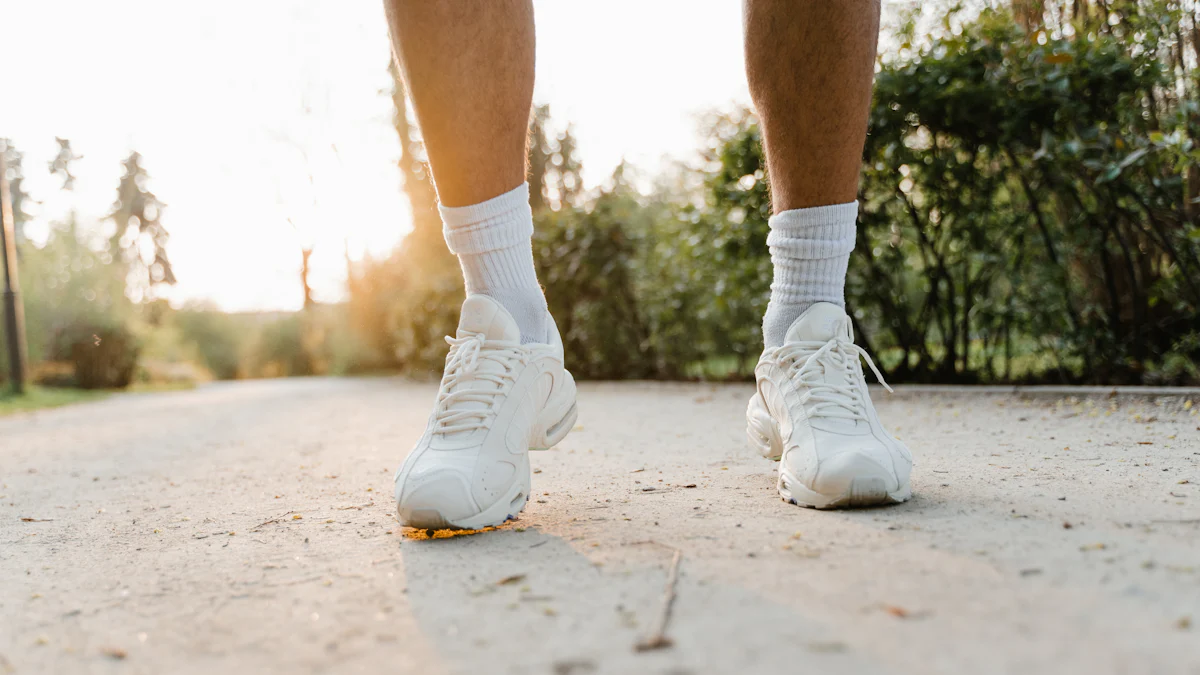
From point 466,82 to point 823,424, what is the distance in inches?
30.6

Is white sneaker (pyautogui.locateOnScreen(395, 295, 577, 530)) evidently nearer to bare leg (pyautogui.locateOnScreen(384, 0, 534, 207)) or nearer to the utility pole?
bare leg (pyautogui.locateOnScreen(384, 0, 534, 207))

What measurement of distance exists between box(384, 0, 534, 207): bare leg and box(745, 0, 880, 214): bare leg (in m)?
0.41

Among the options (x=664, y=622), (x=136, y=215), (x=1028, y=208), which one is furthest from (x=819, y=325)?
(x=136, y=215)

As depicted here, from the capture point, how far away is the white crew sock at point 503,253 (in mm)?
1381

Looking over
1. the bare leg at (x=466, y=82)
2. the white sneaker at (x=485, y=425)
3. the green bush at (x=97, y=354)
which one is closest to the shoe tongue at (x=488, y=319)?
the white sneaker at (x=485, y=425)

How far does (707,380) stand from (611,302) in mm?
943

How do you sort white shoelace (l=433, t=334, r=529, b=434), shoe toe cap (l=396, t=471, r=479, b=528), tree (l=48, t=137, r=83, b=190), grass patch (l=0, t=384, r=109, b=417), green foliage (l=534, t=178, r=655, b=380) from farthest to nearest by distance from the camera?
tree (l=48, t=137, r=83, b=190)
grass patch (l=0, t=384, r=109, b=417)
green foliage (l=534, t=178, r=655, b=380)
white shoelace (l=433, t=334, r=529, b=434)
shoe toe cap (l=396, t=471, r=479, b=528)

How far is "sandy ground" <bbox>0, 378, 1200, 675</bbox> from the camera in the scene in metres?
0.71

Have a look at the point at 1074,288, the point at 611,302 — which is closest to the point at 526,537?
the point at 1074,288

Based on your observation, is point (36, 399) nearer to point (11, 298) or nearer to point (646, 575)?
point (11, 298)

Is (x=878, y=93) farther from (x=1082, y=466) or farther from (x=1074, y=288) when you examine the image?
(x=1082, y=466)

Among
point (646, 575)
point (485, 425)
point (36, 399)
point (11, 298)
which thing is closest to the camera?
point (646, 575)

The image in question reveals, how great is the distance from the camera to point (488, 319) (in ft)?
4.45

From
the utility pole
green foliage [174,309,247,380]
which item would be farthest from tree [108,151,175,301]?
the utility pole
